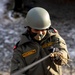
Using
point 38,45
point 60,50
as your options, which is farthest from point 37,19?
point 60,50

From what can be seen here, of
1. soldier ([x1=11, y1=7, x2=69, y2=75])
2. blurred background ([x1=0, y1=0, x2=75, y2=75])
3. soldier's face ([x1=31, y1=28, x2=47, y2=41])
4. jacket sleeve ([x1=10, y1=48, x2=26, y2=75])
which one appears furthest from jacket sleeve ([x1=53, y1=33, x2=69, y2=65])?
blurred background ([x1=0, y1=0, x2=75, y2=75])

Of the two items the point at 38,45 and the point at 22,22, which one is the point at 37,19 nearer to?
the point at 38,45

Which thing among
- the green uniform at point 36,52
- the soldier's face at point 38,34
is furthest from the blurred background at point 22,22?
the soldier's face at point 38,34

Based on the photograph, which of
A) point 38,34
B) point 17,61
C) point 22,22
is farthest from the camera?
point 22,22

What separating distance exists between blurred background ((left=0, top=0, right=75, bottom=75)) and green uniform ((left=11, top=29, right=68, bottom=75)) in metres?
2.10

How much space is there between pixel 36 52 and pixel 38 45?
0.08m

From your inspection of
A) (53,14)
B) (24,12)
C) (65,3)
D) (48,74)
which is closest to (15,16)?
(24,12)

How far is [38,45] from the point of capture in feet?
9.29

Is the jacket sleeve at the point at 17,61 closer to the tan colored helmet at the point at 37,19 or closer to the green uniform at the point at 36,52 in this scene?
the green uniform at the point at 36,52

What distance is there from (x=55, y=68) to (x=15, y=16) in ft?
13.9

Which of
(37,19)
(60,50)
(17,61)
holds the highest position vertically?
(37,19)

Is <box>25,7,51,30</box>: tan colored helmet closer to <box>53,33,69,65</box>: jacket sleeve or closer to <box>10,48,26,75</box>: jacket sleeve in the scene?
<box>53,33,69,65</box>: jacket sleeve

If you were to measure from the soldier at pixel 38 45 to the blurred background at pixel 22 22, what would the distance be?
83.5 inches

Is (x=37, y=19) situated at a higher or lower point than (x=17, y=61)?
higher
